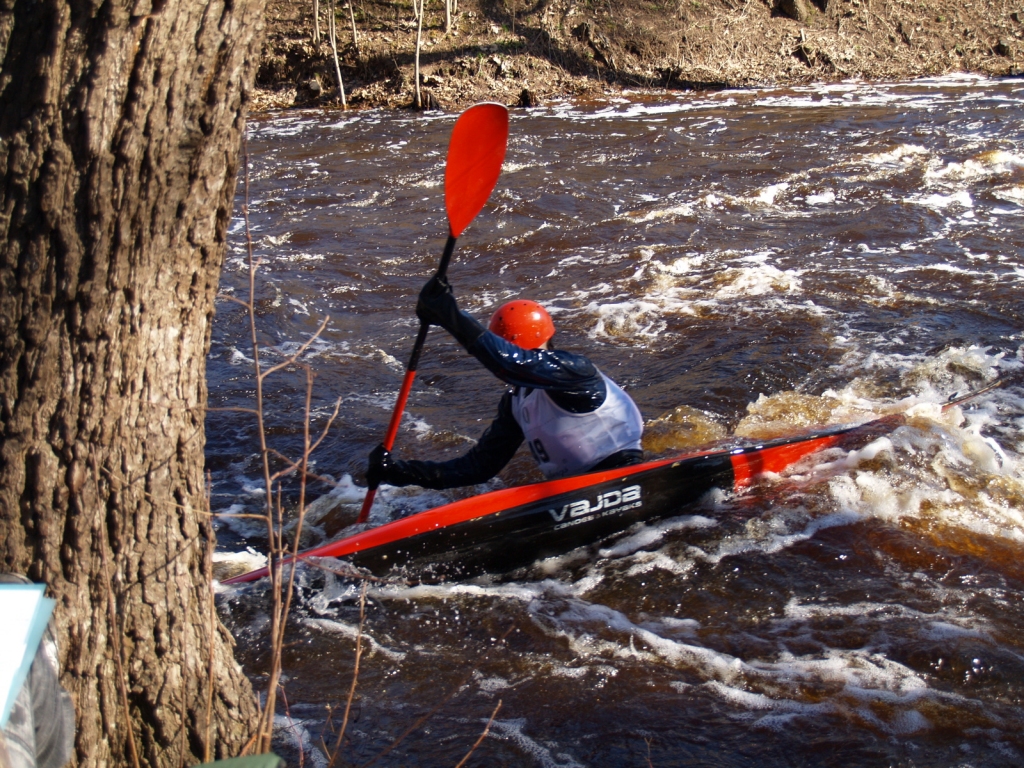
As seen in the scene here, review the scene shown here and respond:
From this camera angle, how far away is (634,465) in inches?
160

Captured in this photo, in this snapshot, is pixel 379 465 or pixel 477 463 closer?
pixel 379 465

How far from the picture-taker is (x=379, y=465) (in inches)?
157

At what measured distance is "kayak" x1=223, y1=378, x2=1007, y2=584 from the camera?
147 inches

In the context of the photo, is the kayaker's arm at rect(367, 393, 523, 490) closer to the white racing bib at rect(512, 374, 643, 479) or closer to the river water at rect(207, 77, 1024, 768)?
the white racing bib at rect(512, 374, 643, 479)

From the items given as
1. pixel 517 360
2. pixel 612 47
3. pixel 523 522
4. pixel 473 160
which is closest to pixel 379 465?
pixel 523 522

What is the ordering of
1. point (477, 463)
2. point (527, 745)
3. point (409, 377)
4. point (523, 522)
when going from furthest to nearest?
point (477, 463), point (523, 522), point (409, 377), point (527, 745)

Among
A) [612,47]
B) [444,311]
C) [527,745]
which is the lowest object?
[527,745]

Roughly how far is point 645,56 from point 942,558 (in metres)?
17.9

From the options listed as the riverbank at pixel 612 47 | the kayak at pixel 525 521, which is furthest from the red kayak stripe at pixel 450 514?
the riverbank at pixel 612 47

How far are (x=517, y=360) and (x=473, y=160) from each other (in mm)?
952

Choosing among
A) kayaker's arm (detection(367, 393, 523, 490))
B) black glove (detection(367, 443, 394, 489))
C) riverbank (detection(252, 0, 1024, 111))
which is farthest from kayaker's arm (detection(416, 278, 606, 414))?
riverbank (detection(252, 0, 1024, 111))

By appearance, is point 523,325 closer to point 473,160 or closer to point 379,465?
point 473,160

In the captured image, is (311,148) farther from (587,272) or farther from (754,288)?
(754,288)

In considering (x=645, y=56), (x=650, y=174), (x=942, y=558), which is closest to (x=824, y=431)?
(x=942, y=558)
